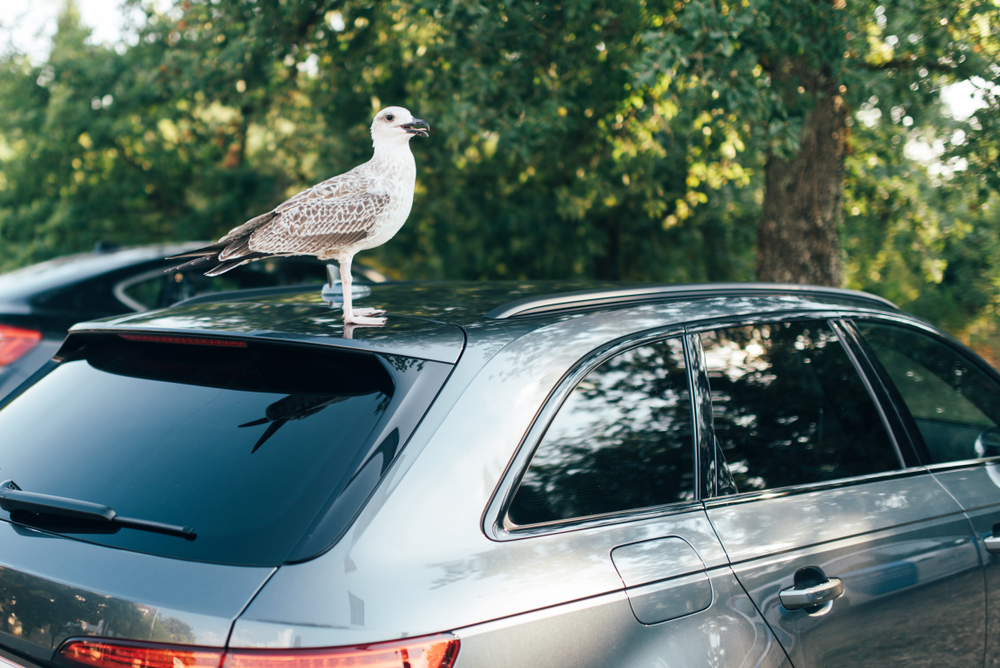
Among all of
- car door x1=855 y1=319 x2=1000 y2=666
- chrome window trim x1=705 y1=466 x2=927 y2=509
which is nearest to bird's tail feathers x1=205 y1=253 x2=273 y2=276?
chrome window trim x1=705 y1=466 x2=927 y2=509

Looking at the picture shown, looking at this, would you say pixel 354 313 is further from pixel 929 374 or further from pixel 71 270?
pixel 71 270

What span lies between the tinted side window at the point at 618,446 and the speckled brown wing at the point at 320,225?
0.74m

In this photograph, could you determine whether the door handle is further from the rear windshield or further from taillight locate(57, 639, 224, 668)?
taillight locate(57, 639, 224, 668)

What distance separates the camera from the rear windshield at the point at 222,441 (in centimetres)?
144

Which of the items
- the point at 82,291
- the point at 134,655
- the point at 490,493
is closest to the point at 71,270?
the point at 82,291

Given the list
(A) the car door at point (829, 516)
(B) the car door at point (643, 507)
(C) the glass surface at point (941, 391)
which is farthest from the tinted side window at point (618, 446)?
(C) the glass surface at point (941, 391)

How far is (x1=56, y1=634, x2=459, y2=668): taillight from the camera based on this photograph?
1.26 m

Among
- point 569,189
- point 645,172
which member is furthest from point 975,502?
point 569,189

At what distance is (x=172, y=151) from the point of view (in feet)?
42.7

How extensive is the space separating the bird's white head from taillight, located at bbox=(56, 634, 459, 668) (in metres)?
1.34

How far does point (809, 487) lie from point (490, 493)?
103 cm

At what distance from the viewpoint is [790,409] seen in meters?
2.36

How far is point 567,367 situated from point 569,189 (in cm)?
802

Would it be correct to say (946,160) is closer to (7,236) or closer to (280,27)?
(280,27)
